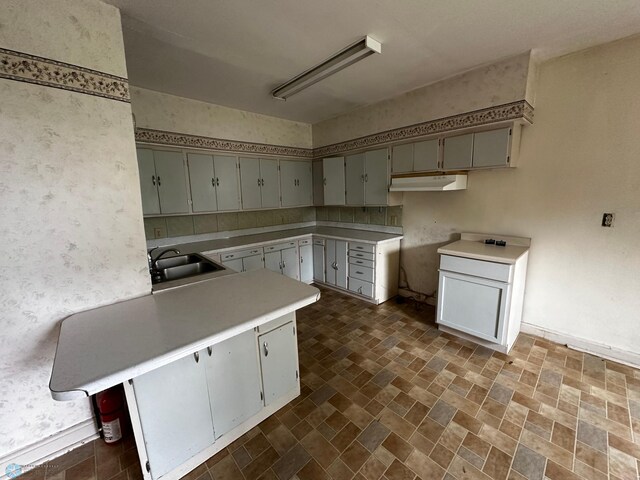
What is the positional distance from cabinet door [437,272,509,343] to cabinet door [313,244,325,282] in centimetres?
186

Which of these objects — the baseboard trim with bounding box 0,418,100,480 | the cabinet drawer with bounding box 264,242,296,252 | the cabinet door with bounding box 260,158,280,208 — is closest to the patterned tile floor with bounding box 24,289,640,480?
the baseboard trim with bounding box 0,418,100,480

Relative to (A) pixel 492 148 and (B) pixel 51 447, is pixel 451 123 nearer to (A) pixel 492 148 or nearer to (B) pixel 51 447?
(A) pixel 492 148

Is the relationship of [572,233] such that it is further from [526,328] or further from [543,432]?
[543,432]

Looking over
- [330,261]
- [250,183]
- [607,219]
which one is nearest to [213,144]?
[250,183]

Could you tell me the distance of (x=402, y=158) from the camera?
3256mm

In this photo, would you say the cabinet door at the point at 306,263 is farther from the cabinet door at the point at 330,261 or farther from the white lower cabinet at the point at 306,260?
the cabinet door at the point at 330,261

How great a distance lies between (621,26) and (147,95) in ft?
13.7

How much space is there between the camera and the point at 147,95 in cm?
285

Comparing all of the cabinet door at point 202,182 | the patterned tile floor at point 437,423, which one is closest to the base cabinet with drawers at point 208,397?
the patterned tile floor at point 437,423

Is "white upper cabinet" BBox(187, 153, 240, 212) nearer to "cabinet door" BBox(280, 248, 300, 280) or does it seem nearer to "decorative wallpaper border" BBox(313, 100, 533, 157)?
"cabinet door" BBox(280, 248, 300, 280)

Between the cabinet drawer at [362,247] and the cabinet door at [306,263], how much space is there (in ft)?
2.68

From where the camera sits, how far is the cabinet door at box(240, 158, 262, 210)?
3.67 m

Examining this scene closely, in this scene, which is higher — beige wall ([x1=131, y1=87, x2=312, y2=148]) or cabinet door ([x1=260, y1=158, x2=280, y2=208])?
beige wall ([x1=131, y1=87, x2=312, y2=148])

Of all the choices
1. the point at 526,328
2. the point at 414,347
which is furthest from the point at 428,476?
the point at 526,328
